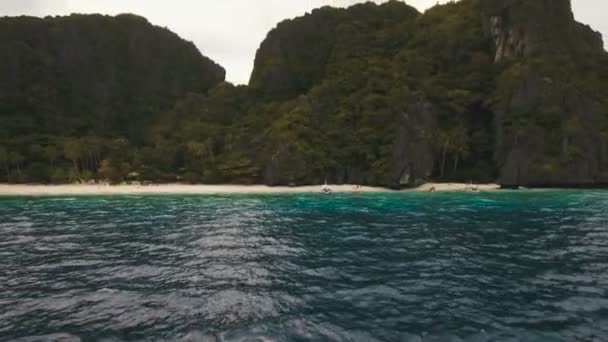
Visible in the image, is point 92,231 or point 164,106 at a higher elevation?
point 164,106

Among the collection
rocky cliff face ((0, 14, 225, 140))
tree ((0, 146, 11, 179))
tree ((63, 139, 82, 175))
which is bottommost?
tree ((0, 146, 11, 179))

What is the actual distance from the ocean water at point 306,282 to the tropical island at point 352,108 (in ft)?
151

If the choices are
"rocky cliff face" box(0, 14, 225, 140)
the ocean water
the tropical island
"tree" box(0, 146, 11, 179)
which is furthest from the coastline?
"rocky cliff face" box(0, 14, 225, 140)

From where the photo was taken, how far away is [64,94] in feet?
338

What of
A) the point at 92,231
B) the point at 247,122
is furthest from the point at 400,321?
the point at 247,122

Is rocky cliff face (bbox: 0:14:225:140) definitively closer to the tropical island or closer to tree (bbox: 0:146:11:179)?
the tropical island

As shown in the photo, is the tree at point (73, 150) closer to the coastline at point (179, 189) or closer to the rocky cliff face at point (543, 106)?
the coastline at point (179, 189)

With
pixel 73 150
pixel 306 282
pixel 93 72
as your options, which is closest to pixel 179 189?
pixel 73 150

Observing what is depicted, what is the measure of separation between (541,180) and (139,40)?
437 feet

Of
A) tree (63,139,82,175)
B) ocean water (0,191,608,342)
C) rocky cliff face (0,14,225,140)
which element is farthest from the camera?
rocky cliff face (0,14,225,140)

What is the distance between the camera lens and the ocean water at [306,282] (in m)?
8.10

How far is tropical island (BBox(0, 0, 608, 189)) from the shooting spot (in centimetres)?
6462

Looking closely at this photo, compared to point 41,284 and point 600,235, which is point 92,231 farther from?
point 600,235

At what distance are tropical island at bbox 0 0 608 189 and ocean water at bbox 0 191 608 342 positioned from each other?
45.9 m
